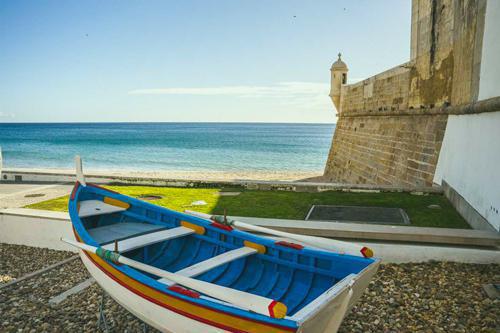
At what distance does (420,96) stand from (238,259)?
9.72m

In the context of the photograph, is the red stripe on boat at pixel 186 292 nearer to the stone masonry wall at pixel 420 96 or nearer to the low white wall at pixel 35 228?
Result: the low white wall at pixel 35 228

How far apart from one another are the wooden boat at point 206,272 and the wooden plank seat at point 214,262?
1cm

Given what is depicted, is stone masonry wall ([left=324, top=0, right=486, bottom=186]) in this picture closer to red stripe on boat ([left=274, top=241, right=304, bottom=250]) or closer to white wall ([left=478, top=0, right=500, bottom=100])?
white wall ([left=478, top=0, right=500, bottom=100])

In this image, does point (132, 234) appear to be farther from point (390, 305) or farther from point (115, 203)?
point (390, 305)

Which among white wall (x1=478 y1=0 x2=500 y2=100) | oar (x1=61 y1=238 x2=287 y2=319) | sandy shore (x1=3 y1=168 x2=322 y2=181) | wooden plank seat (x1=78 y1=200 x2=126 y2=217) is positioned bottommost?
sandy shore (x1=3 y1=168 x2=322 y2=181)

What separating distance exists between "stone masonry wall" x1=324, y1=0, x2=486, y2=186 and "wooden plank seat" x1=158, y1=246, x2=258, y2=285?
616cm

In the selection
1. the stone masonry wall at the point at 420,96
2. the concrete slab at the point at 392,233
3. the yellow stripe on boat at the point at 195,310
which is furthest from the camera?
the stone masonry wall at the point at 420,96

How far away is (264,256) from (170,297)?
1.36 metres

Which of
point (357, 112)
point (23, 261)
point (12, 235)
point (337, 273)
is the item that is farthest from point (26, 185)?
point (357, 112)

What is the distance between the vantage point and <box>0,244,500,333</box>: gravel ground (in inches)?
170

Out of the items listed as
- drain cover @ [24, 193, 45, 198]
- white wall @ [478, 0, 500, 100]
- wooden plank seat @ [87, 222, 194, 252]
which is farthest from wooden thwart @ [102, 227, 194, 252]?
drain cover @ [24, 193, 45, 198]

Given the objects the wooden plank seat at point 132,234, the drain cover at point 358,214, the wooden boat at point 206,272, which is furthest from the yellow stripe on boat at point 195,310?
the drain cover at point 358,214

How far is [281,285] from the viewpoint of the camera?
420 cm

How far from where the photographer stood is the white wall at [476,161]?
620 centimetres
